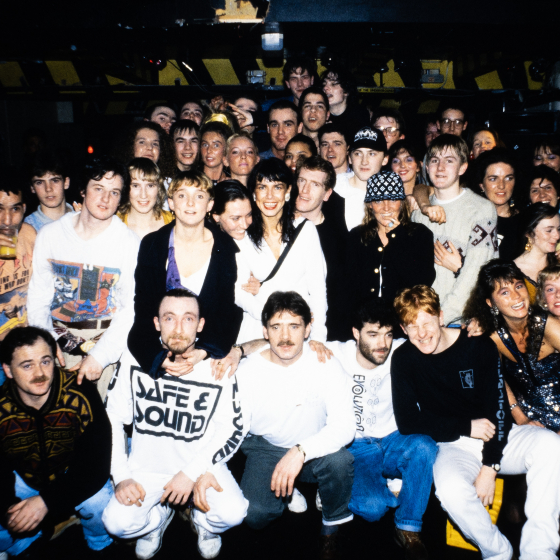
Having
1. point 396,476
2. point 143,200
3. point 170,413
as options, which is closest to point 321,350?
point 396,476

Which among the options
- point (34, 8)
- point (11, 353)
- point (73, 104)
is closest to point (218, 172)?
point (11, 353)

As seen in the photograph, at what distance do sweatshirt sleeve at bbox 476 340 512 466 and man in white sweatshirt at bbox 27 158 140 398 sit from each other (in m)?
2.47

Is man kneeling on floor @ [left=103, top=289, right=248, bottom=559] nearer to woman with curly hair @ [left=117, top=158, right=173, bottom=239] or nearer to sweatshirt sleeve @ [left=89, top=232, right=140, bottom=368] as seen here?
sweatshirt sleeve @ [left=89, top=232, right=140, bottom=368]

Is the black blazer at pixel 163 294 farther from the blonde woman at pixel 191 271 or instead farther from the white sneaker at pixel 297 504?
the white sneaker at pixel 297 504

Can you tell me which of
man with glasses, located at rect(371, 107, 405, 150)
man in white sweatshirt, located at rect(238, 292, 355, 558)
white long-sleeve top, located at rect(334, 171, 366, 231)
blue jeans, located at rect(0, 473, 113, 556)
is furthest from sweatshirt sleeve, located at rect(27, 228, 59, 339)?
man with glasses, located at rect(371, 107, 405, 150)

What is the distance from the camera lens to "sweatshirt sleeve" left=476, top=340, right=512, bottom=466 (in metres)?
2.75

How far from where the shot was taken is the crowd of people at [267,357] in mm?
2662

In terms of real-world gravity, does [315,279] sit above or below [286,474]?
above

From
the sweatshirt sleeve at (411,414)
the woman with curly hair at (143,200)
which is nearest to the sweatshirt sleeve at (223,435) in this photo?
the sweatshirt sleeve at (411,414)

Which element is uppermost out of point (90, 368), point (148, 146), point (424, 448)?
point (148, 146)

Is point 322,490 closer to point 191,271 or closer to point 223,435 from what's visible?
point 223,435

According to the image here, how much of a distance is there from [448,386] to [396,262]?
0.97 m

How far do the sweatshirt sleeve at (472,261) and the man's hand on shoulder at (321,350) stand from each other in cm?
101

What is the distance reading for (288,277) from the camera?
10.5 feet
